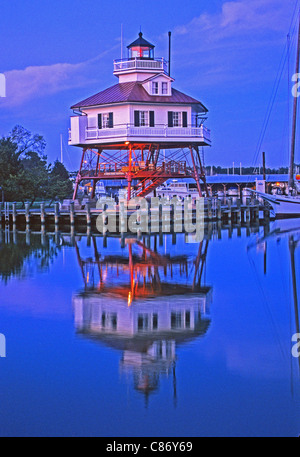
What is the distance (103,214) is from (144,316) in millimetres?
26174

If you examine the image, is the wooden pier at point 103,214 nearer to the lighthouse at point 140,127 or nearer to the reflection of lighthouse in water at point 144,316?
the lighthouse at point 140,127

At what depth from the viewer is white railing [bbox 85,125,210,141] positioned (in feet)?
152

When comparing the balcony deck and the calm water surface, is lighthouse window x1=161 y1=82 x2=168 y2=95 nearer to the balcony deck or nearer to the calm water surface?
the balcony deck

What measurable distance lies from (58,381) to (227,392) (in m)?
3.26

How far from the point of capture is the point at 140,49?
49219 millimetres

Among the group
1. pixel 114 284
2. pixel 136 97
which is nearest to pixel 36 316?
pixel 114 284

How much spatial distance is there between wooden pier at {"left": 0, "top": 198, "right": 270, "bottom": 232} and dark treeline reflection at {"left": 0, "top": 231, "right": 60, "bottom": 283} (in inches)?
189

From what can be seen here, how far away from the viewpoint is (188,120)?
1889 inches

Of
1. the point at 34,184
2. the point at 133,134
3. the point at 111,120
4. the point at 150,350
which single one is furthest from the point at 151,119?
the point at 150,350

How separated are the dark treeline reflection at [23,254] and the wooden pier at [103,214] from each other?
4788 mm

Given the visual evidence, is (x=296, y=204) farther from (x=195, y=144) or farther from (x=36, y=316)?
(x=36, y=316)

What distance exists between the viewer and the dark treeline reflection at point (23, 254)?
85.0ft

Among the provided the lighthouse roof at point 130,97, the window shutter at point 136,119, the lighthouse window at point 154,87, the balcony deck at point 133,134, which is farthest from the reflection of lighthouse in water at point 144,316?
the lighthouse window at point 154,87

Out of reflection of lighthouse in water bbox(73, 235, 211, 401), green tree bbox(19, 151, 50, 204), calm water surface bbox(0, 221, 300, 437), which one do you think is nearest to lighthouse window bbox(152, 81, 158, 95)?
green tree bbox(19, 151, 50, 204)
